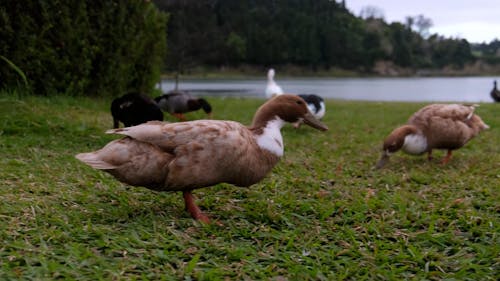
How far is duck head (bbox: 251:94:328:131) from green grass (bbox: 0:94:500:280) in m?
0.55

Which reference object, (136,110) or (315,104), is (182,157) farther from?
(315,104)

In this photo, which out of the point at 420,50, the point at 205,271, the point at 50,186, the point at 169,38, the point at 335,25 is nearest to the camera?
the point at 205,271

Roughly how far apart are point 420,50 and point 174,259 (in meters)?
57.9

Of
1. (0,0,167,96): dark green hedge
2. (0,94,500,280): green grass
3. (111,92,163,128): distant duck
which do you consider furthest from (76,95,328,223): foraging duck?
(0,0,167,96): dark green hedge

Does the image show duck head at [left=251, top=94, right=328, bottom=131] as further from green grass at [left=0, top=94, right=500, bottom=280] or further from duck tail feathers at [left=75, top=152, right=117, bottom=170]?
duck tail feathers at [left=75, top=152, right=117, bottom=170]

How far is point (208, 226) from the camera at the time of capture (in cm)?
274

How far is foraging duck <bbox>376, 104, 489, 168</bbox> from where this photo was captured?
4914 mm

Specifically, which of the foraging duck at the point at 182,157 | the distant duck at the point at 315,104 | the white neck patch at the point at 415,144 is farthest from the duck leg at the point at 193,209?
the distant duck at the point at 315,104

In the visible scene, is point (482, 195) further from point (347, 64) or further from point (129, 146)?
point (347, 64)

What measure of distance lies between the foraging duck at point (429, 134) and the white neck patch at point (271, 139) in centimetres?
203

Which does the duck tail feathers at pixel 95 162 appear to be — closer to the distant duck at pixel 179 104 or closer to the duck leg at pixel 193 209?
the duck leg at pixel 193 209

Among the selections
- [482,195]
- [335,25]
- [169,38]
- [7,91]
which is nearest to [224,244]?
[482,195]

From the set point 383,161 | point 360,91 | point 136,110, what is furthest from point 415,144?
point 360,91

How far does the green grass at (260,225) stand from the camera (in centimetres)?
227
